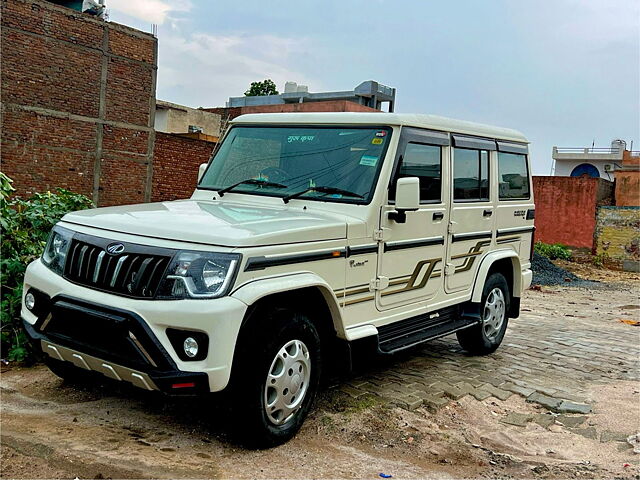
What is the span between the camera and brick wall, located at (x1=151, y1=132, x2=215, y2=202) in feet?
76.6

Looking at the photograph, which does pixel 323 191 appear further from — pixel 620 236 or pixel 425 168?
pixel 620 236

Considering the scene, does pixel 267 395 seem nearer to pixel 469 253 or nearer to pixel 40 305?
pixel 40 305

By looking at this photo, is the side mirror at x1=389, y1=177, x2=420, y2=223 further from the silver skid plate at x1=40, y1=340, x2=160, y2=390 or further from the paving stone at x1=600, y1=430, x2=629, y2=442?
the paving stone at x1=600, y1=430, x2=629, y2=442

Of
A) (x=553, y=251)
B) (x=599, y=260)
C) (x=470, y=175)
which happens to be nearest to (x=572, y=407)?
(x=470, y=175)

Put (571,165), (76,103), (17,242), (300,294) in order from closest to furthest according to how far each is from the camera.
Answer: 1. (300,294)
2. (17,242)
3. (76,103)
4. (571,165)

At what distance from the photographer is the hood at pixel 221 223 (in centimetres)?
394

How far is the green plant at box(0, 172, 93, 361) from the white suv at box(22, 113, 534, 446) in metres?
1.18

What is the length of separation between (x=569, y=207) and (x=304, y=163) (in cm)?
2006

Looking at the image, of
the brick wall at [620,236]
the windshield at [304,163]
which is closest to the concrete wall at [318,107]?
the brick wall at [620,236]

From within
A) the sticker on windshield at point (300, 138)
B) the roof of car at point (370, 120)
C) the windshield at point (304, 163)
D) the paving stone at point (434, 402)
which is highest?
the roof of car at point (370, 120)

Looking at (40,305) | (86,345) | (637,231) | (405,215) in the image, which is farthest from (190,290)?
(637,231)

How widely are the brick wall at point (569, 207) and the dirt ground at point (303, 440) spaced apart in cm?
1837

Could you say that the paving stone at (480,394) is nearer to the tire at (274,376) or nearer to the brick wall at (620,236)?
the tire at (274,376)

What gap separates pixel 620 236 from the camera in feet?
71.9
